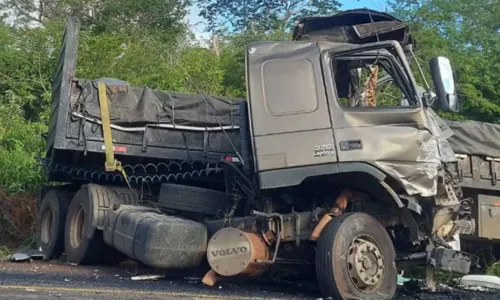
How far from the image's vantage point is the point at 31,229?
12719 millimetres

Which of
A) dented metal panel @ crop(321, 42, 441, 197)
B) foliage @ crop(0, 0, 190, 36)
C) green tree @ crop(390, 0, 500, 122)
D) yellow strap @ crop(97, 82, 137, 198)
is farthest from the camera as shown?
foliage @ crop(0, 0, 190, 36)

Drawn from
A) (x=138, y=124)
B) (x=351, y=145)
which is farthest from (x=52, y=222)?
(x=351, y=145)

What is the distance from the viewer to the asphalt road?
659 cm

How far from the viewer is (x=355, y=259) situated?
712cm

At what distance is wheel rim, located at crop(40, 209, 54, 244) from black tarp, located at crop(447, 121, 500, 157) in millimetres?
5739

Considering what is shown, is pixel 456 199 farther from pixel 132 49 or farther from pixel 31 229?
pixel 132 49

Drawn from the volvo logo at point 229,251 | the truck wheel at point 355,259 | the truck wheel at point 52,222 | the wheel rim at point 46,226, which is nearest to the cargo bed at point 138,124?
the truck wheel at point 52,222

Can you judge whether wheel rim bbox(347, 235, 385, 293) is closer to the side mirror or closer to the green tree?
the side mirror

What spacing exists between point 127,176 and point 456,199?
165 inches

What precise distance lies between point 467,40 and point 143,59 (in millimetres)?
8609

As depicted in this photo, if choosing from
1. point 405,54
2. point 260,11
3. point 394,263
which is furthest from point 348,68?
point 260,11

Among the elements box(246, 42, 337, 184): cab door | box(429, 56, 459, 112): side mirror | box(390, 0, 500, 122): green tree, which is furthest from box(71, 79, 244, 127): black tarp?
box(390, 0, 500, 122): green tree

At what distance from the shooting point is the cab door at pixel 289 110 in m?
7.37

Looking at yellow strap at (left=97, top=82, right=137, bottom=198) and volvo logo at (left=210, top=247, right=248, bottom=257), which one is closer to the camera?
volvo logo at (left=210, top=247, right=248, bottom=257)
